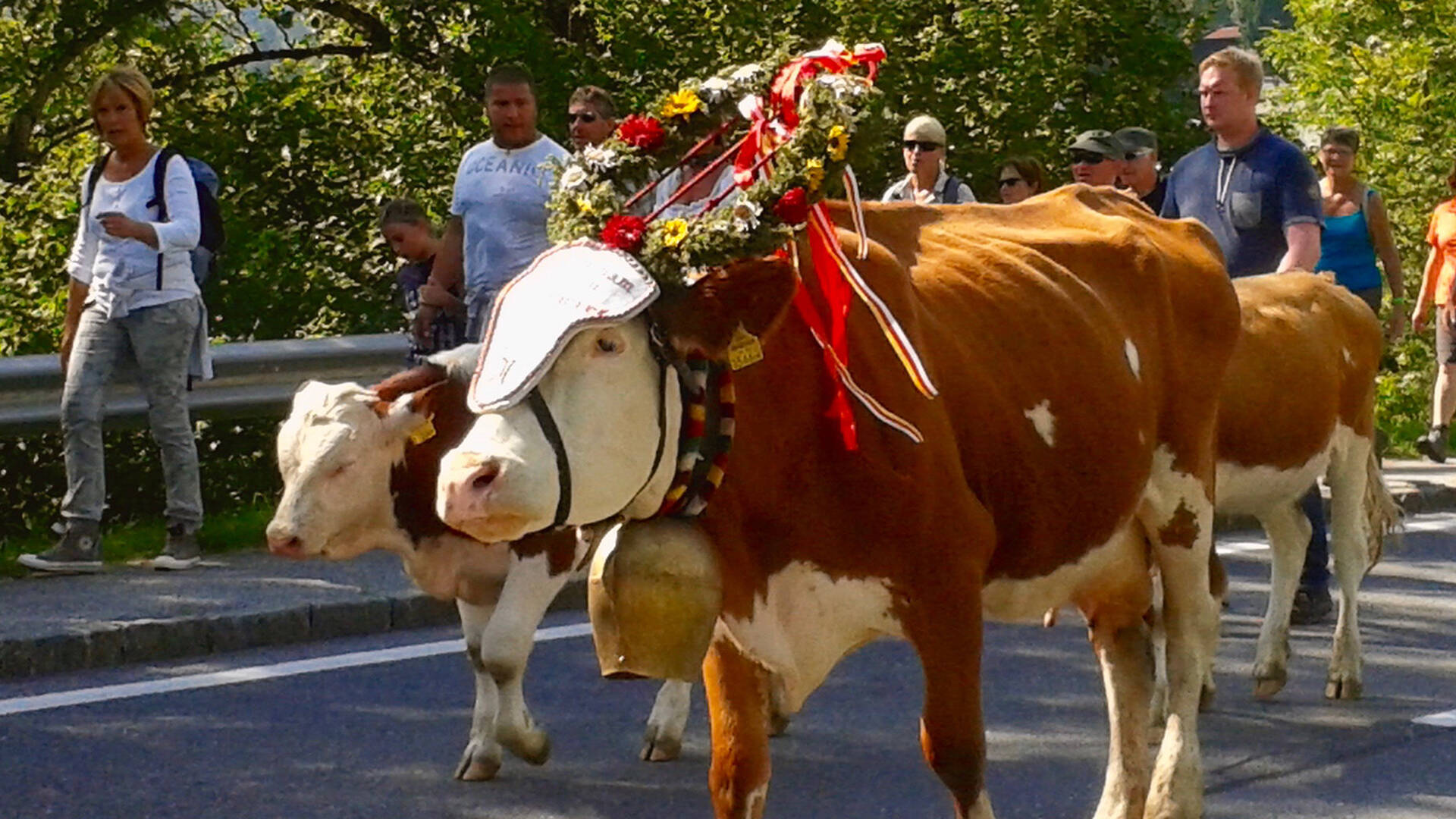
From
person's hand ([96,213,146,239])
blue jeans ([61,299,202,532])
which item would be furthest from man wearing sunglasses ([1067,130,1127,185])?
person's hand ([96,213,146,239])

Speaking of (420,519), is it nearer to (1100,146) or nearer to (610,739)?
(610,739)

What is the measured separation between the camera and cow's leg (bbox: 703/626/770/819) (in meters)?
5.70

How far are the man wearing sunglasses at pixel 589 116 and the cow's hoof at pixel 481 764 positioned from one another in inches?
108

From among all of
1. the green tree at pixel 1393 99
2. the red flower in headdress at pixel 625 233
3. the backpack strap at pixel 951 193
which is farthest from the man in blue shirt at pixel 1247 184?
the green tree at pixel 1393 99

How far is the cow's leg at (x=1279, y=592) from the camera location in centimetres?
889

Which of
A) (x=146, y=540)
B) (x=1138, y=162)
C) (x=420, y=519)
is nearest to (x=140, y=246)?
(x=146, y=540)

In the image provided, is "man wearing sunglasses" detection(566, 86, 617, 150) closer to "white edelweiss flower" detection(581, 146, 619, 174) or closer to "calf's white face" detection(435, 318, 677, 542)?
"white edelweiss flower" detection(581, 146, 619, 174)

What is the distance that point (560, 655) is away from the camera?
9688 mm

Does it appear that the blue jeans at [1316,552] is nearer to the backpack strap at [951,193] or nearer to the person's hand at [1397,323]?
the backpack strap at [951,193]

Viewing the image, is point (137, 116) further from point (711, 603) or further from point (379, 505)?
point (711, 603)

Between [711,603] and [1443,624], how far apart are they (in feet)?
20.2

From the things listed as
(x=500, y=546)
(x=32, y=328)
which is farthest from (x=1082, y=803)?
(x=32, y=328)

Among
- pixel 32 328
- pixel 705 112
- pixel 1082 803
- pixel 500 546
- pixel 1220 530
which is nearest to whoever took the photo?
pixel 705 112

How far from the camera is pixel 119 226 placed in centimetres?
1068
